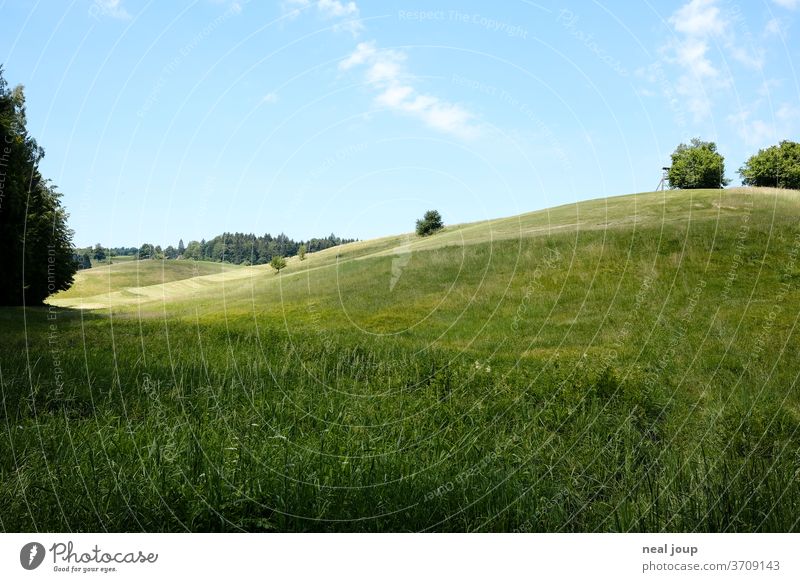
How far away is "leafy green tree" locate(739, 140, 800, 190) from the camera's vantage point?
32281mm

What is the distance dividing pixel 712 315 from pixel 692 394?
4.76 meters

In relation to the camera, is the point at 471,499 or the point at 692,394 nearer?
the point at 471,499

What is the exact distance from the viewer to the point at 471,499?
4.61 m

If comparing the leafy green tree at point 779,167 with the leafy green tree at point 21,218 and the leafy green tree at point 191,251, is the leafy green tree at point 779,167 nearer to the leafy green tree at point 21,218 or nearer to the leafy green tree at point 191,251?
the leafy green tree at point 191,251

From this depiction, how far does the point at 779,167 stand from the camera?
113 ft

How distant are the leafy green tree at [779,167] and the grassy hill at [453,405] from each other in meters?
14.2

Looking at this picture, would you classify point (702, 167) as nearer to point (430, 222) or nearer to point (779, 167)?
point (779, 167)

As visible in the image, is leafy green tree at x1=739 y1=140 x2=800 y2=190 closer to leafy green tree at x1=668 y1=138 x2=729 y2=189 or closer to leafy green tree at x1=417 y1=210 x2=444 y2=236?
leafy green tree at x1=668 y1=138 x2=729 y2=189

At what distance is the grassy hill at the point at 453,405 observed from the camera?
14.4 ft

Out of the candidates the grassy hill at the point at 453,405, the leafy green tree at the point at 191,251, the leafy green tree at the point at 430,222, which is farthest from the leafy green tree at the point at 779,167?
the leafy green tree at the point at 191,251

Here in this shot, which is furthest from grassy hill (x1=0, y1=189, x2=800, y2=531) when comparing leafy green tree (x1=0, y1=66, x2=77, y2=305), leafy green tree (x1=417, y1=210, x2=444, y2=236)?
leafy green tree (x1=417, y1=210, x2=444, y2=236)

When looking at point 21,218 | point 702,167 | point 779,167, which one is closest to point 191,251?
point 21,218

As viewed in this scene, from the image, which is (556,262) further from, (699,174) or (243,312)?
(699,174)
